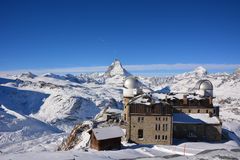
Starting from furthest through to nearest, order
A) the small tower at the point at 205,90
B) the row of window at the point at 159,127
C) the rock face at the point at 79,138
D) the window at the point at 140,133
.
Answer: the small tower at the point at 205,90 < the window at the point at 140,133 < the row of window at the point at 159,127 < the rock face at the point at 79,138

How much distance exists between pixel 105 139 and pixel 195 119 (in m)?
24.5

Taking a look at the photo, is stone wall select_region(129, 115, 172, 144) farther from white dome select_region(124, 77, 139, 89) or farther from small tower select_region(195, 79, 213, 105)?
small tower select_region(195, 79, 213, 105)

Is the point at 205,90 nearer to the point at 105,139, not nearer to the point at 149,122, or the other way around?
the point at 149,122

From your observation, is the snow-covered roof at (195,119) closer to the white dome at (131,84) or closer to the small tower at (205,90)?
the small tower at (205,90)

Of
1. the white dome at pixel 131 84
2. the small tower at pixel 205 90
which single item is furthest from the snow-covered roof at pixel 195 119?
the white dome at pixel 131 84

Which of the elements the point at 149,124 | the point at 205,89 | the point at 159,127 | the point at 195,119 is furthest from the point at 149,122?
the point at 205,89

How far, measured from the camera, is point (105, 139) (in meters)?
53.5

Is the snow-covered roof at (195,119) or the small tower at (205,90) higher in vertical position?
the small tower at (205,90)

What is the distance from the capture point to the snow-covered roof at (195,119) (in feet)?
222

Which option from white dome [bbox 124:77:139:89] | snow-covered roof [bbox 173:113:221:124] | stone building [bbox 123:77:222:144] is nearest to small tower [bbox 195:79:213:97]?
stone building [bbox 123:77:222:144]

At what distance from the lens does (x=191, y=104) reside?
7594 cm

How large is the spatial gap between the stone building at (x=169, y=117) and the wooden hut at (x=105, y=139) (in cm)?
665

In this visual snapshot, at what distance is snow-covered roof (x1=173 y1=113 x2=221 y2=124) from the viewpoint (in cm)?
6775

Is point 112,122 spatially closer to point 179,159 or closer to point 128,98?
point 128,98
